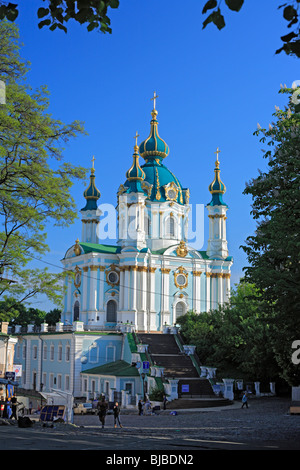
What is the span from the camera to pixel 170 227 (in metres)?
57.7

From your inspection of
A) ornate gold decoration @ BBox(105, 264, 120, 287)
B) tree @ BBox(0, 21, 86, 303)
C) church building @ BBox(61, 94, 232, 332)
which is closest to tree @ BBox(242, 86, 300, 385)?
tree @ BBox(0, 21, 86, 303)

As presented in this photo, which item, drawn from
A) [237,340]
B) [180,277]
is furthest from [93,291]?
[237,340]

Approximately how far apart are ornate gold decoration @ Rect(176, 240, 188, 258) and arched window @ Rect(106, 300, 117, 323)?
7675mm

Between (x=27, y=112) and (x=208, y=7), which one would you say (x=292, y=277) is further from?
(x=208, y=7)

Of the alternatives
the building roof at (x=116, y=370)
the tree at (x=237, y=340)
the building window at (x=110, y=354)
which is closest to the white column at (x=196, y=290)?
the tree at (x=237, y=340)

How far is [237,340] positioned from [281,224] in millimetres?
20422

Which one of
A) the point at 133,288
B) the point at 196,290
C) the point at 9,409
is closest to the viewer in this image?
the point at 9,409

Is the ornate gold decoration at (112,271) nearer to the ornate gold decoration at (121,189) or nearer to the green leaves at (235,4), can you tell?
the ornate gold decoration at (121,189)

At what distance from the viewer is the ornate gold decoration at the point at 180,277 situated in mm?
54969

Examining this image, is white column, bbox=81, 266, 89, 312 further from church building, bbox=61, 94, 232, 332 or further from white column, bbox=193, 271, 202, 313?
white column, bbox=193, 271, 202, 313

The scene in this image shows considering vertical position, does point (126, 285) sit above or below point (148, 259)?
below

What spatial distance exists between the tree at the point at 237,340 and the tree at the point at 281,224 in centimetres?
1159

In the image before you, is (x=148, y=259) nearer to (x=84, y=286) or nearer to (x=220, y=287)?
(x=84, y=286)

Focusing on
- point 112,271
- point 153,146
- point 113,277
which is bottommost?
point 113,277
